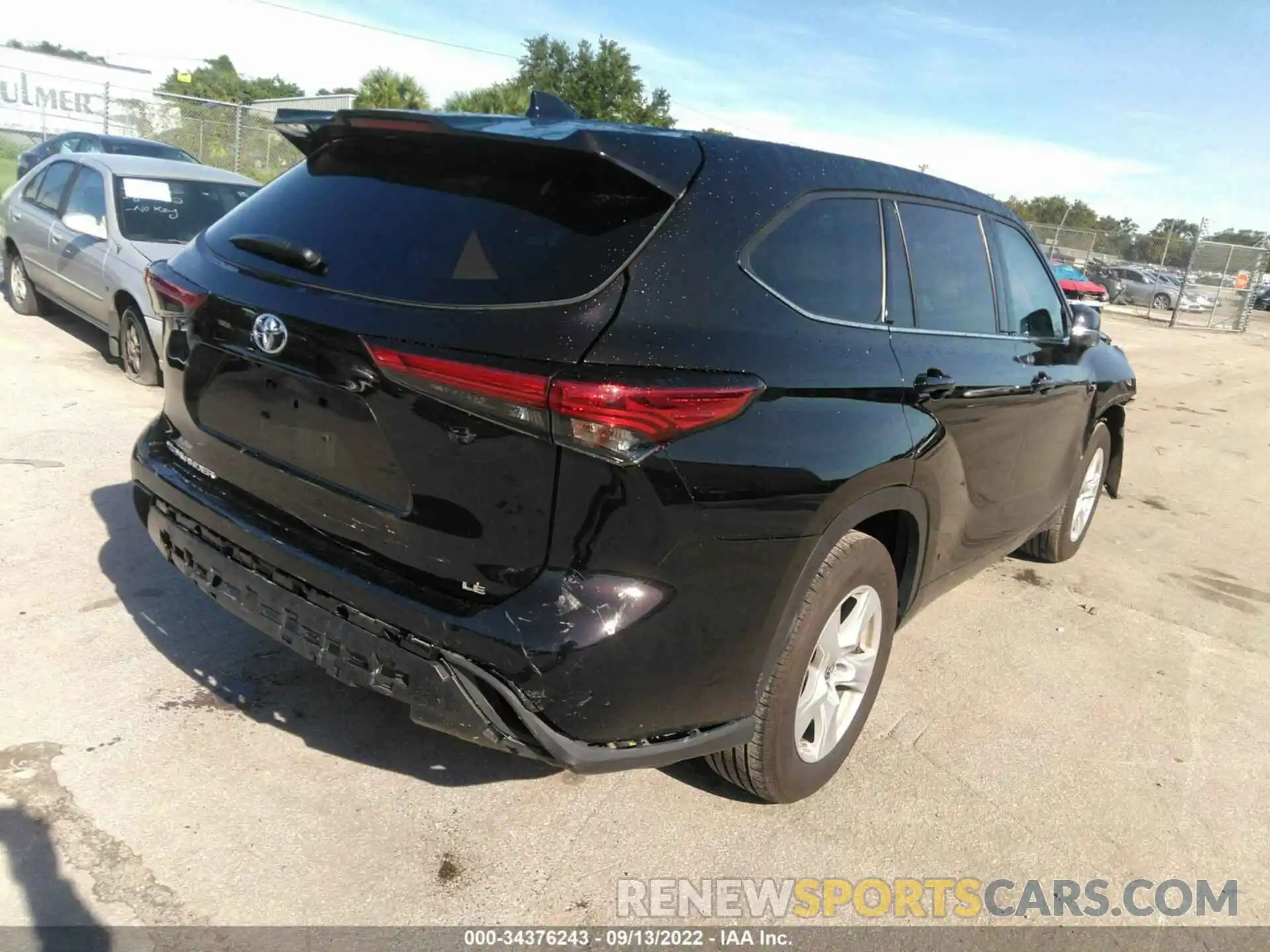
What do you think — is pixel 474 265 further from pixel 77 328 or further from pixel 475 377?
pixel 77 328

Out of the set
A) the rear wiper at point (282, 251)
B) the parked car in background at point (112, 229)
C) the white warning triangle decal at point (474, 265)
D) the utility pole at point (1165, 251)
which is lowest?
the parked car in background at point (112, 229)

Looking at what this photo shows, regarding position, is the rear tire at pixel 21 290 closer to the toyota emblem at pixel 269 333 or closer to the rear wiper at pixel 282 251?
the rear wiper at pixel 282 251

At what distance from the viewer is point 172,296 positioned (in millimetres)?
2820

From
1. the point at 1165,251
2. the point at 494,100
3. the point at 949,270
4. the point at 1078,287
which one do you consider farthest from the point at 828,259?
the point at 1165,251

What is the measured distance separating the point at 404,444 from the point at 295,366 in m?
0.39

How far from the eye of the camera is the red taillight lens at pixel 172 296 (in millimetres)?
2713

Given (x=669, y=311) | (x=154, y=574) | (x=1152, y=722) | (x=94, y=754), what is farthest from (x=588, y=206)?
(x=1152, y=722)

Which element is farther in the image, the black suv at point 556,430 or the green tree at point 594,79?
the green tree at point 594,79

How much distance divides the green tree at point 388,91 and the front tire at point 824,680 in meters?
30.5

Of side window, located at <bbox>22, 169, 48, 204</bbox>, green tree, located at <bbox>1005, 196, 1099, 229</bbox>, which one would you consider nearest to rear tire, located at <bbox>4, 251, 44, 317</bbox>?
side window, located at <bbox>22, 169, 48, 204</bbox>

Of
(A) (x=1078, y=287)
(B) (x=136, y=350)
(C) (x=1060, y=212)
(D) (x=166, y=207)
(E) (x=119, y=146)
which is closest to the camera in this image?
(B) (x=136, y=350)

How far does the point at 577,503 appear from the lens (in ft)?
6.99

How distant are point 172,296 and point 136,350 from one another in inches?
173

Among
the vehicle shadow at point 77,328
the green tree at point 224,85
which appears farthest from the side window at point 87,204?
the green tree at point 224,85
